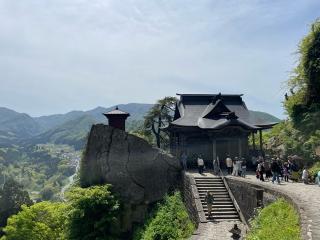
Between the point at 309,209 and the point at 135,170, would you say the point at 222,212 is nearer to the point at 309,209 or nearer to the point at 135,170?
the point at 309,209

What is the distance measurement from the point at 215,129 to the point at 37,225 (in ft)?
67.7

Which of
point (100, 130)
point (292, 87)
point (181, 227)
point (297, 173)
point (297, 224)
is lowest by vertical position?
point (181, 227)

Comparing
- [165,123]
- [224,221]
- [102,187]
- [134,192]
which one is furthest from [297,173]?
[165,123]

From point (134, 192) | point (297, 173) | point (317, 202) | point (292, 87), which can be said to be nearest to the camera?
point (317, 202)

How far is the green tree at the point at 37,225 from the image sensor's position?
40188 mm

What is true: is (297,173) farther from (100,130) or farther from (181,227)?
(100,130)

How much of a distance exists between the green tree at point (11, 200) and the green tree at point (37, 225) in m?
25.4

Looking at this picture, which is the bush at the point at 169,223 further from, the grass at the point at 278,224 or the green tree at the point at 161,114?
the green tree at the point at 161,114

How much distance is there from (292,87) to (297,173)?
18.8 m

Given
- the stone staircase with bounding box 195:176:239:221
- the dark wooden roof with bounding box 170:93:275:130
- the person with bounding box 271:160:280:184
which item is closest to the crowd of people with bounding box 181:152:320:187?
the person with bounding box 271:160:280:184

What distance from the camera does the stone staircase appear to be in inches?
938

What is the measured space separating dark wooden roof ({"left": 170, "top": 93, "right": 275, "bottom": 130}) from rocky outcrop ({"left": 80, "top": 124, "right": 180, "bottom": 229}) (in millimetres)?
5398

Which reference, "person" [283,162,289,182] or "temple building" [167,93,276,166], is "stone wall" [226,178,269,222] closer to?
"person" [283,162,289,182]

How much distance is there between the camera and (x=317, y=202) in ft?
57.2
